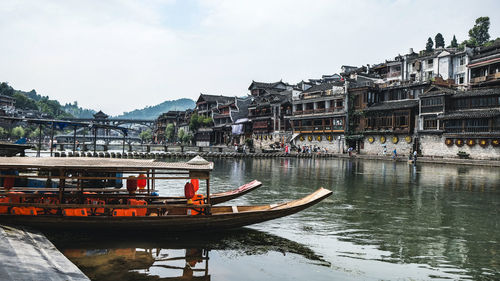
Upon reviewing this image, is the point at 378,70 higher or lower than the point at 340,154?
higher

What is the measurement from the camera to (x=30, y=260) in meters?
7.82

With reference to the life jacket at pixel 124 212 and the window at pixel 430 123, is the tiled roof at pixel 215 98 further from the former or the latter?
the life jacket at pixel 124 212

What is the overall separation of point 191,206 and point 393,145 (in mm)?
49767

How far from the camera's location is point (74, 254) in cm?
995

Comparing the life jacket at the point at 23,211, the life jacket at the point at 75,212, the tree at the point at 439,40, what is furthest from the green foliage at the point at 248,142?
the life jacket at the point at 23,211

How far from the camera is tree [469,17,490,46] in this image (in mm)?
74438

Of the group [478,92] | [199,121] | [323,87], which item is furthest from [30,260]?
[199,121]

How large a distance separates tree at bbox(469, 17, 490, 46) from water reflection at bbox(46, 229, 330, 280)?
8003 cm

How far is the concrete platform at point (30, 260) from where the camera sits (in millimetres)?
6980

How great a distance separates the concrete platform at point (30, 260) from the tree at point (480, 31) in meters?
84.9

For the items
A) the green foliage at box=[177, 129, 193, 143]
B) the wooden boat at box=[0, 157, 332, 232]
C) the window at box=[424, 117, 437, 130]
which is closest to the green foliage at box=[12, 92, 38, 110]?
the green foliage at box=[177, 129, 193, 143]

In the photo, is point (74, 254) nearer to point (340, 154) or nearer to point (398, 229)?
point (398, 229)

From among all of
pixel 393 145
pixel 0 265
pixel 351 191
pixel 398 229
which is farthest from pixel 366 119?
pixel 0 265

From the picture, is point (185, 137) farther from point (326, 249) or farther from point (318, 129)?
point (326, 249)
